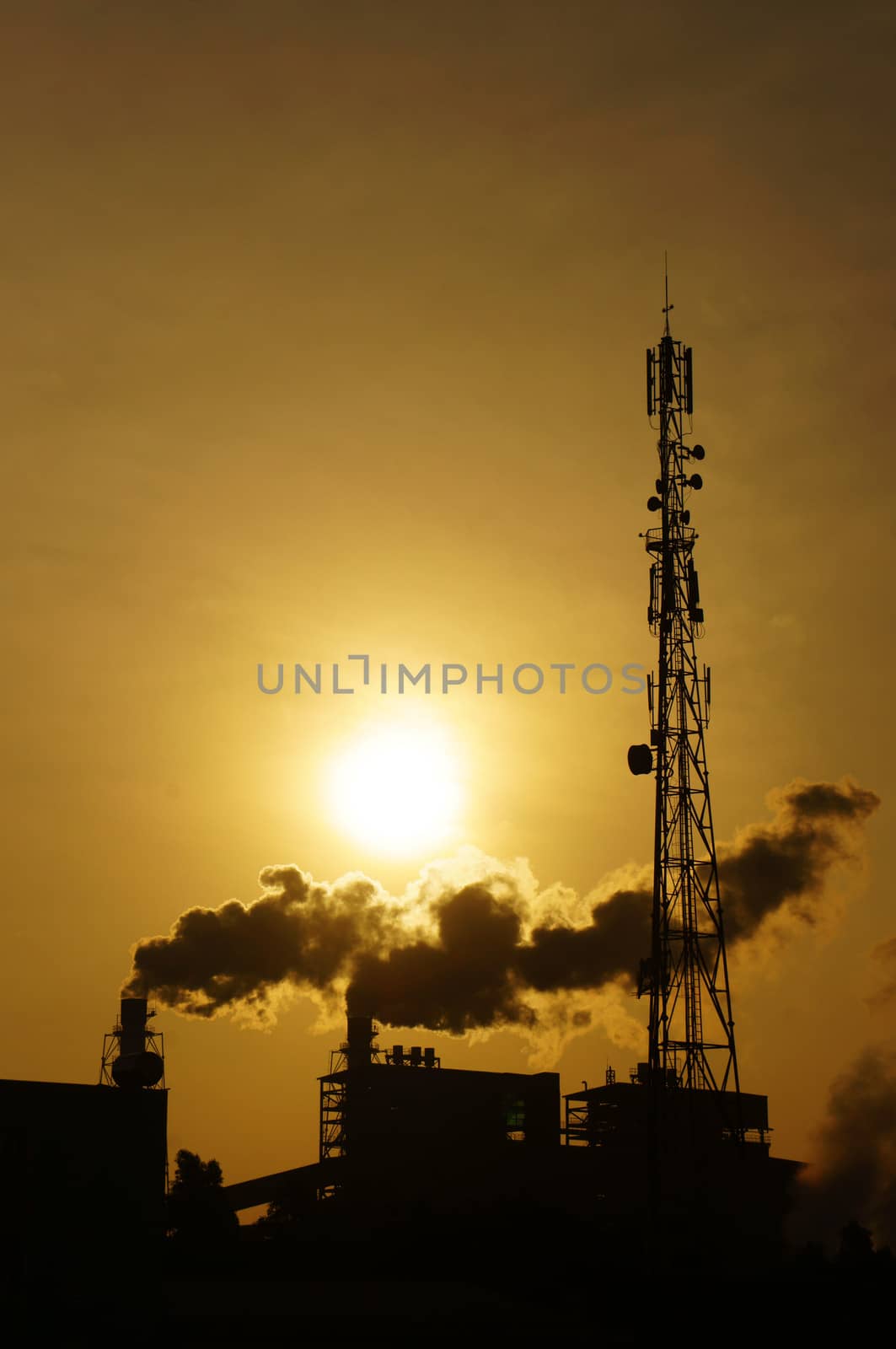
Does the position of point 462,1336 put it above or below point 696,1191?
below

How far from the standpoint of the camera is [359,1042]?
296ft

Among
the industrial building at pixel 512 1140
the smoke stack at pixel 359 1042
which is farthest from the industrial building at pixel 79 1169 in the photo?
the smoke stack at pixel 359 1042

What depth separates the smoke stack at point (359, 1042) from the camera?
89688 millimetres

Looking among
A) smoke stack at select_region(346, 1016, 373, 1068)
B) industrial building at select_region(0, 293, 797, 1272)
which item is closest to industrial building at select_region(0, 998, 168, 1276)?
industrial building at select_region(0, 293, 797, 1272)

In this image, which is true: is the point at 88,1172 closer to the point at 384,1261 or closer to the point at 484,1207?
the point at 384,1261

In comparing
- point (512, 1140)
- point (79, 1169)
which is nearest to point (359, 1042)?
point (512, 1140)

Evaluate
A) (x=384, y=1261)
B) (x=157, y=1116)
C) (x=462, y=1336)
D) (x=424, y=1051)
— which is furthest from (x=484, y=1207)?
(x=157, y=1116)

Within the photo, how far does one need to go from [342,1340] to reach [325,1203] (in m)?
38.9

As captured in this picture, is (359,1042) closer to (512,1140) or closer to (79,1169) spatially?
(512,1140)

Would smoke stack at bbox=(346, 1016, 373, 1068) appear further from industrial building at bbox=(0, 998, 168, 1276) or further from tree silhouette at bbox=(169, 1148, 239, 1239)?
industrial building at bbox=(0, 998, 168, 1276)

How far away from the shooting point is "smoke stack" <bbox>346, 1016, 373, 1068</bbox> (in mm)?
89688

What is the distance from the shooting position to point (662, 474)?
56000mm

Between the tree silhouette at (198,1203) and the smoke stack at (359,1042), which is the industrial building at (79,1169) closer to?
the tree silhouette at (198,1203)

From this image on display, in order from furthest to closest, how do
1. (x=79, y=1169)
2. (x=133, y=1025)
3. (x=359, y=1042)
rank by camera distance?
(x=359, y=1042), (x=133, y=1025), (x=79, y=1169)
